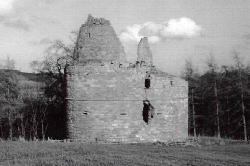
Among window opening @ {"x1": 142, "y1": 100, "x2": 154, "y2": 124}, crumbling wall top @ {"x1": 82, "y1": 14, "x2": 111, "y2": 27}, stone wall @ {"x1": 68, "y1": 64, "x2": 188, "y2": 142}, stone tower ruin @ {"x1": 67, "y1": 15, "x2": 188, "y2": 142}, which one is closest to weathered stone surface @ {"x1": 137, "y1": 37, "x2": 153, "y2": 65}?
crumbling wall top @ {"x1": 82, "y1": 14, "x2": 111, "y2": 27}

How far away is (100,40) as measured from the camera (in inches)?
865

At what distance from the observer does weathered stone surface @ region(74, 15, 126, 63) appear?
72.1ft

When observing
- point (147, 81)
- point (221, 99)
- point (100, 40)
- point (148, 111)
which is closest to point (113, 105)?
point (148, 111)

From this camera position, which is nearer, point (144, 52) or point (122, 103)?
point (122, 103)

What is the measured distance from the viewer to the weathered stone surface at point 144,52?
89.4 ft

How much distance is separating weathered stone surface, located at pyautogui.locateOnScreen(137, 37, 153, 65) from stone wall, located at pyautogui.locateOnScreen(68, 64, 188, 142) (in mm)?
7581

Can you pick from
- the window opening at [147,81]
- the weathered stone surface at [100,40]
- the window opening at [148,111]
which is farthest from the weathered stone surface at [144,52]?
the window opening at [148,111]

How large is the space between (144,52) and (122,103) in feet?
30.2

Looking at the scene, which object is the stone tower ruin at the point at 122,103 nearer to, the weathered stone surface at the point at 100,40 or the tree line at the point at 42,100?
the weathered stone surface at the point at 100,40

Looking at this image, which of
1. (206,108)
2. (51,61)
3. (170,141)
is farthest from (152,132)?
(206,108)

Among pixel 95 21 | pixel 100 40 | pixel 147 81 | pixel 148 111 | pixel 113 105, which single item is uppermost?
pixel 95 21

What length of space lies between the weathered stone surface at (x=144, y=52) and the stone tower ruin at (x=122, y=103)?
7.10m

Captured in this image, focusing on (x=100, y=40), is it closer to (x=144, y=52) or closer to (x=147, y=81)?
(x=147, y=81)

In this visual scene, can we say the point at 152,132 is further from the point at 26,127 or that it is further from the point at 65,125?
the point at 26,127
